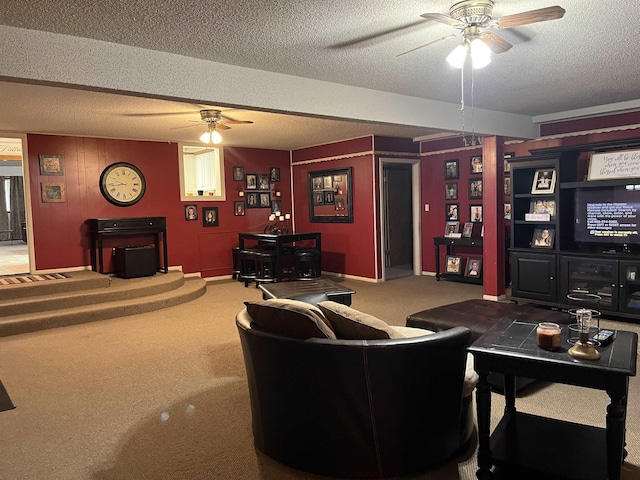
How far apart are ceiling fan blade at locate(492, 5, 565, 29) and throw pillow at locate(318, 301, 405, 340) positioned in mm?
1673

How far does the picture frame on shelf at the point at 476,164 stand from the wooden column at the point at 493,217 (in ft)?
4.30

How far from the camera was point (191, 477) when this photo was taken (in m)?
2.36

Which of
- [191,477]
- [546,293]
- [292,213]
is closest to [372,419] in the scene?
[191,477]

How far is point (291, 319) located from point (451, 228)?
237 inches

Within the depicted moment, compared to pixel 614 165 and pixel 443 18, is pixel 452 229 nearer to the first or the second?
pixel 614 165

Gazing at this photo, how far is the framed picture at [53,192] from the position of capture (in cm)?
682

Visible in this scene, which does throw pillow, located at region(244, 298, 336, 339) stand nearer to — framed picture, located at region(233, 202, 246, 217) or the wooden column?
the wooden column

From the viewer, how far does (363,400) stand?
7.11ft

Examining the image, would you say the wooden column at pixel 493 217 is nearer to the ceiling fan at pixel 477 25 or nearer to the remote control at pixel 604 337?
the ceiling fan at pixel 477 25

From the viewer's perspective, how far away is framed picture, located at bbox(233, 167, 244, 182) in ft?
28.2

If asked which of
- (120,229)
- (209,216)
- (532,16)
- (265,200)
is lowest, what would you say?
(120,229)

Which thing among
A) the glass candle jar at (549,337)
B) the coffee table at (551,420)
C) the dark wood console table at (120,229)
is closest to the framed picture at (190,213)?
the dark wood console table at (120,229)

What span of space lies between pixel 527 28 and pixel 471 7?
0.63m

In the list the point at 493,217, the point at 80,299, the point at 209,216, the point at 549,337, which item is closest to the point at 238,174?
the point at 209,216
